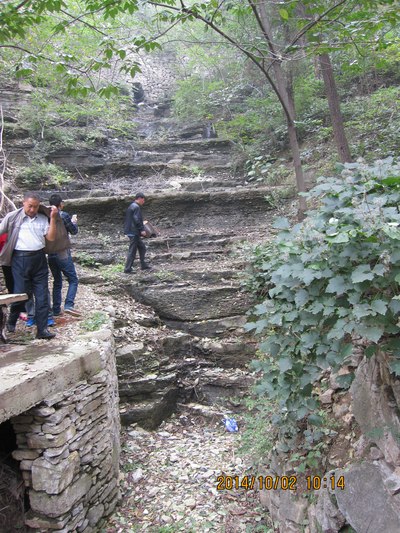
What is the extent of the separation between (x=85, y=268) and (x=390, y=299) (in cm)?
697

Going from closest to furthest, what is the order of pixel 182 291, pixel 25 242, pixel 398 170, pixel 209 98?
pixel 398 170, pixel 25 242, pixel 182 291, pixel 209 98

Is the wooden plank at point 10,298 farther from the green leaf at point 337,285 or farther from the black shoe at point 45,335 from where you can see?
the green leaf at point 337,285

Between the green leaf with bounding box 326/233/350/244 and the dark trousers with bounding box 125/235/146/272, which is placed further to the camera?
the dark trousers with bounding box 125/235/146/272

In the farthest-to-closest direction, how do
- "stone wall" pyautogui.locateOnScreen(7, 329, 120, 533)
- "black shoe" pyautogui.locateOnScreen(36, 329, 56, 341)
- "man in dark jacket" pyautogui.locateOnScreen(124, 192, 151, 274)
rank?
"man in dark jacket" pyautogui.locateOnScreen(124, 192, 151, 274), "black shoe" pyautogui.locateOnScreen(36, 329, 56, 341), "stone wall" pyautogui.locateOnScreen(7, 329, 120, 533)

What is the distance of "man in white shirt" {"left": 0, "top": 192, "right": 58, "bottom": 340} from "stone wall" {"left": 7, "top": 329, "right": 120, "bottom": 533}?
79 centimetres

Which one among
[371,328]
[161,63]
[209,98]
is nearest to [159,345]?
[371,328]

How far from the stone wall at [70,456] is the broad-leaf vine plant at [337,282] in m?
1.93

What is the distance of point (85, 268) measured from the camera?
27.5 feet

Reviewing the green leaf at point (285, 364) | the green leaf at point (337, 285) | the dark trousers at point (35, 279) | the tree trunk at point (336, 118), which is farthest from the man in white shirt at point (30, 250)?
the tree trunk at point (336, 118)

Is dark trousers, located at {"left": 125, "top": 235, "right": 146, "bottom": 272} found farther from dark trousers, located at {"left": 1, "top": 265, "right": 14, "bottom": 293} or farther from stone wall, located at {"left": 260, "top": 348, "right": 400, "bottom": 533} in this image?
stone wall, located at {"left": 260, "top": 348, "right": 400, "bottom": 533}

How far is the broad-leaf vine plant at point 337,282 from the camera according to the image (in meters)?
2.28

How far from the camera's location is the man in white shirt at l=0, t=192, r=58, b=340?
450 centimetres

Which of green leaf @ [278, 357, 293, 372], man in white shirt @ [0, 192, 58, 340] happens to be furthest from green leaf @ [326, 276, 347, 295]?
man in white shirt @ [0, 192, 58, 340]

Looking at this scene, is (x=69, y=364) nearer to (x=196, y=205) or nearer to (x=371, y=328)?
(x=371, y=328)
